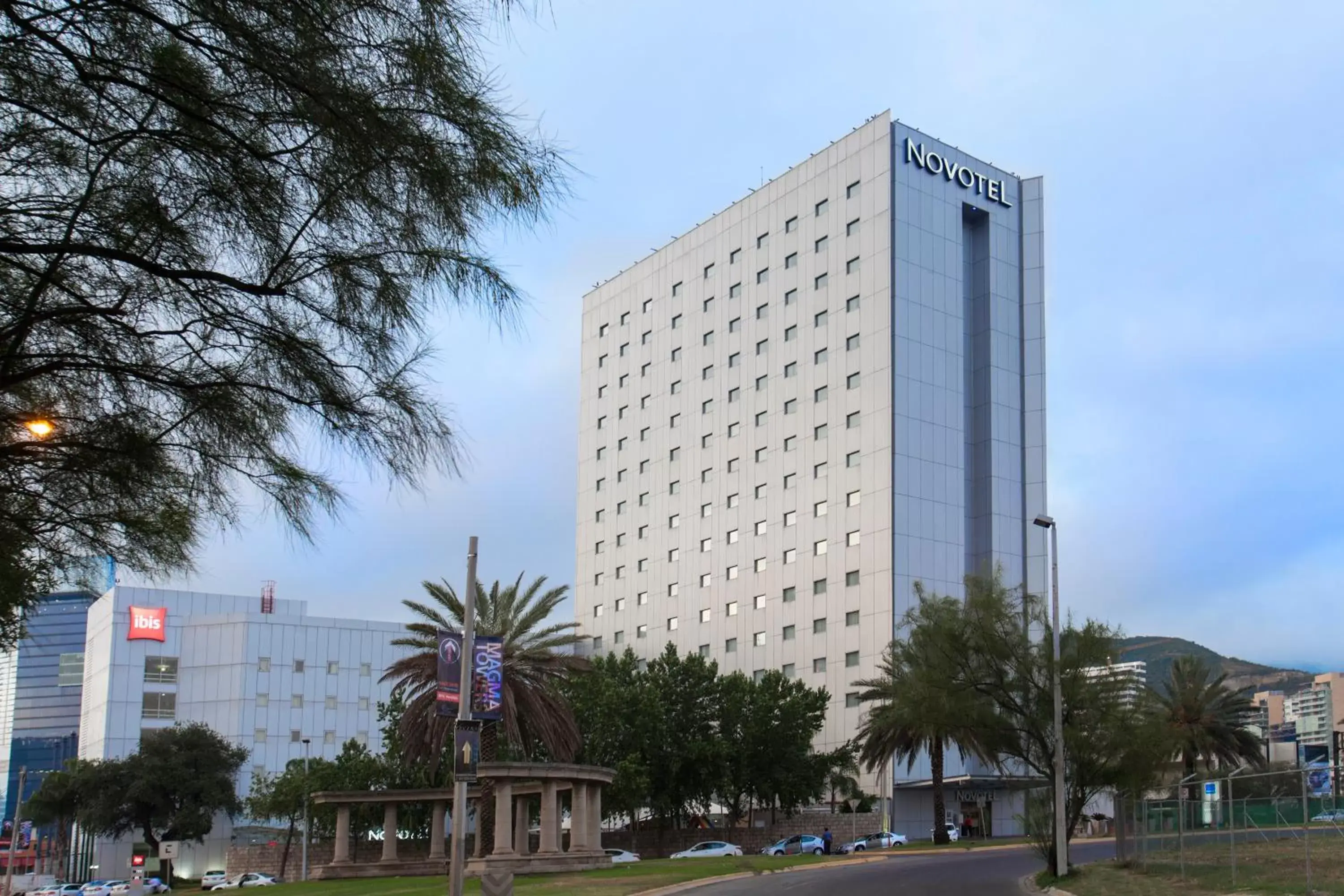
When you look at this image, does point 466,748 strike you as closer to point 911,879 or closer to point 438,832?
point 911,879


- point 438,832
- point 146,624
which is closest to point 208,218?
point 438,832

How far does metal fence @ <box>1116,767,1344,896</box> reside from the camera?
29.5 meters

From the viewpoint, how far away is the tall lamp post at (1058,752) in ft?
121

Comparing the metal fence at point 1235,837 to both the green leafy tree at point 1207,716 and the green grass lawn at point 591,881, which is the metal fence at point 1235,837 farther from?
the green leafy tree at point 1207,716

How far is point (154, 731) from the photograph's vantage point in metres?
99.6

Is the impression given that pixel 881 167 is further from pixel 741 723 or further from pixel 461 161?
pixel 461 161

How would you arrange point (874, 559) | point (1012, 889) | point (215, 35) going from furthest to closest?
point (874, 559) < point (1012, 889) < point (215, 35)

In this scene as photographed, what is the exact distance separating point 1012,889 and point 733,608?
62.7m

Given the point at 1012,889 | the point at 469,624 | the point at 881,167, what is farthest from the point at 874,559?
the point at 469,624

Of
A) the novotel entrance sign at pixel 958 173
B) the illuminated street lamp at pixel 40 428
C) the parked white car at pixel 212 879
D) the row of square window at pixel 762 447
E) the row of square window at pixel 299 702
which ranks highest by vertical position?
the novotel entrance sign at pixel 958 173

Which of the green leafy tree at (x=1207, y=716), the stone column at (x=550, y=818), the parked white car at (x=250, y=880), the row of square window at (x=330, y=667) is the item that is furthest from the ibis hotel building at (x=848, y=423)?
the stone column at (x=550, y=818)

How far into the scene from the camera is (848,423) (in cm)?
9081

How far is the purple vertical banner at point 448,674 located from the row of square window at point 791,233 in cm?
6935

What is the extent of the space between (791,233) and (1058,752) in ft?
215
